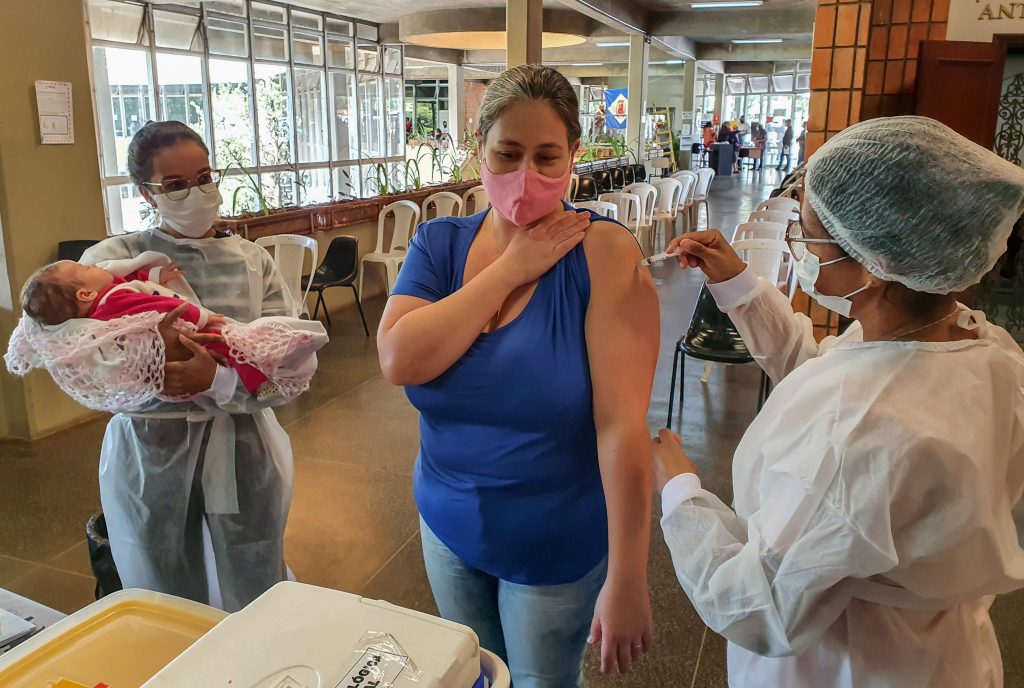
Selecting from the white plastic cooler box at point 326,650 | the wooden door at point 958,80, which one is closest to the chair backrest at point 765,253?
the wooden door at point 958,80

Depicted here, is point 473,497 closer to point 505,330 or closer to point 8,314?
point 505,330

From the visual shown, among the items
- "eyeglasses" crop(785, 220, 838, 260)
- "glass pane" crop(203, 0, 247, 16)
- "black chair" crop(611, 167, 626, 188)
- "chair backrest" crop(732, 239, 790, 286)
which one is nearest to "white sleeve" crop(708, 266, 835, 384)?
"eyeglasses" crop(785, 220, 838, 260)

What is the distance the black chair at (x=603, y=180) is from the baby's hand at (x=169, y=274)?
821cm

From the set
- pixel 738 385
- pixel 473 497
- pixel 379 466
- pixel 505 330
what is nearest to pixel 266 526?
pixel 473 497

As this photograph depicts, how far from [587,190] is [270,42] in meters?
5.89

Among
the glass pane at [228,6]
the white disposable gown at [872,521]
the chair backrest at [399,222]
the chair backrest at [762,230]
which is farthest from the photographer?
the glass pane at [228,6]

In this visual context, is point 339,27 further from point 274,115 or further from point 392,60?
point 274,115

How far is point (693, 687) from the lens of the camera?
6.72 ft

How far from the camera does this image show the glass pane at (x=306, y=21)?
1173 cm

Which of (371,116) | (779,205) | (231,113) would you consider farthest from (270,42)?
(779,205)

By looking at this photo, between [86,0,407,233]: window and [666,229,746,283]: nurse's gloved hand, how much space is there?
6.18 metres

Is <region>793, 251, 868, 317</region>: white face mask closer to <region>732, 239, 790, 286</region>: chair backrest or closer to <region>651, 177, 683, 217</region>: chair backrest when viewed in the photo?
<region>732, 239, 790, 286</region>: chair backrest

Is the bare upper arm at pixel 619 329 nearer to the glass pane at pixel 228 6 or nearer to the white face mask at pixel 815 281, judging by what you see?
the white face mask at pixel 815 281

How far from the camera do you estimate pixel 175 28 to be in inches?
383
